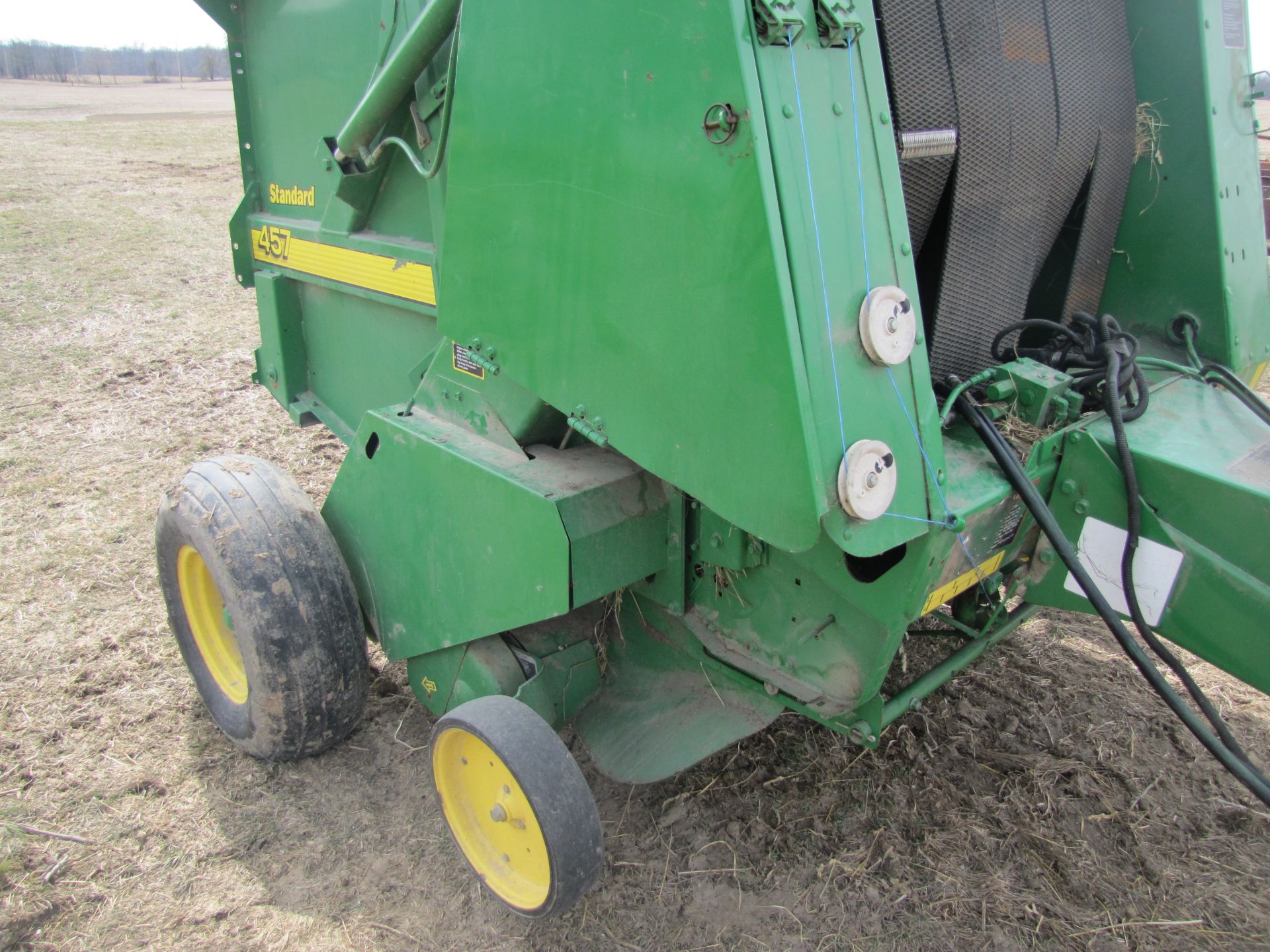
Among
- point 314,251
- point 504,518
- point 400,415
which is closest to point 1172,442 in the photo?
point 504,518

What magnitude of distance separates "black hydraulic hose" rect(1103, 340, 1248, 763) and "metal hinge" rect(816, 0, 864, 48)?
2.93 feet

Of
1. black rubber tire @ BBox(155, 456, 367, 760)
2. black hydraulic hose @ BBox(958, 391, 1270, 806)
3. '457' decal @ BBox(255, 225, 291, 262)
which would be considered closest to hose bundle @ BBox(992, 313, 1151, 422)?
black hydraulic hose @ BBox(958, 391, 1270, 806)

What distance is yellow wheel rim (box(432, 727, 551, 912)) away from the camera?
2018mm

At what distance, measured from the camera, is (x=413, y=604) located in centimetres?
250

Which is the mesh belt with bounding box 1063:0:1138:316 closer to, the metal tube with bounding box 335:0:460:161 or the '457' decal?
the metal tube with bounding box 335:0:460:161

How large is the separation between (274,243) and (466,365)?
1630 mm

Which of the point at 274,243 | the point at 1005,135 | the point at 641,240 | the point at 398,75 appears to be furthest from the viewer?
the point at 274,243

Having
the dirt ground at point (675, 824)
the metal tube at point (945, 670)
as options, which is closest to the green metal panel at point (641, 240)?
the metal tube at point (945, 670)

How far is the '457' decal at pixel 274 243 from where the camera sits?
3.39 m

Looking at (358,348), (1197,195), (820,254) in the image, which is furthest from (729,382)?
(358,348)

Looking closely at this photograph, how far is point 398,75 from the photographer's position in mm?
2229

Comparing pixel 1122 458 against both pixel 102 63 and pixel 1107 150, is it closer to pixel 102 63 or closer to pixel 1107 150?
pixel 1107 150

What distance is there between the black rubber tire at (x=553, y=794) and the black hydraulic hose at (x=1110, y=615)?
42.5 inches

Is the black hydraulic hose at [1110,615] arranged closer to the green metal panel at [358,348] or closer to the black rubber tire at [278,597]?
the green metal panel at [358,348]
